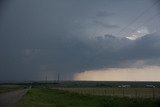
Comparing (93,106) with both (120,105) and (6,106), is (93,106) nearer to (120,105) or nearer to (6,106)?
(120,105)

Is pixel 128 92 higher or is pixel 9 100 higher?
pixel 128 92

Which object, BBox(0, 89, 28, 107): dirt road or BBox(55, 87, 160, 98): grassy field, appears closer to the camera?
BBox(0, 89, 28, 107): dirt road

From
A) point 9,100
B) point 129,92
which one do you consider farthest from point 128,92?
point 9,100

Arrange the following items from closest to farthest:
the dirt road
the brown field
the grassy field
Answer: the dirt road < the grassy field < the brown field

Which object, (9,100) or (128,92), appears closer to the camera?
(9,100)

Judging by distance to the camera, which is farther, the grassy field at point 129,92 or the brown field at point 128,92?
the brown field at point 128,92

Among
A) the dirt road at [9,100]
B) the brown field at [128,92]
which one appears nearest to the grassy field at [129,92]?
the brown field at [128,92]

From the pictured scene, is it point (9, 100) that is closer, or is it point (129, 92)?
point (9, 100)

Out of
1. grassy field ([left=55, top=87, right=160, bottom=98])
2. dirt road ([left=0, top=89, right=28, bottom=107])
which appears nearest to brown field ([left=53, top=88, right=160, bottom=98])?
grassy field ([left=55, top=87, right=160, bottom=98])

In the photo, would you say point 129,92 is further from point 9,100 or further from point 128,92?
point 9,100

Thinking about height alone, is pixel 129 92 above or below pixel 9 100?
Answer: above

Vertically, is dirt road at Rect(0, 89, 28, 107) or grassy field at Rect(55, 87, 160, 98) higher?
grassy field at Rect(55, 87, 160, 98)

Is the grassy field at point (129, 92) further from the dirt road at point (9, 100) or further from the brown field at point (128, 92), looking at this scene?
the dirt road at point (9, 100)

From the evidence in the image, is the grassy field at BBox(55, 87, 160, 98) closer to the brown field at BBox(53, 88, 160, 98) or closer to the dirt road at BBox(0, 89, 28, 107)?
the brown field at BBox(53, 88, 160, 98)
